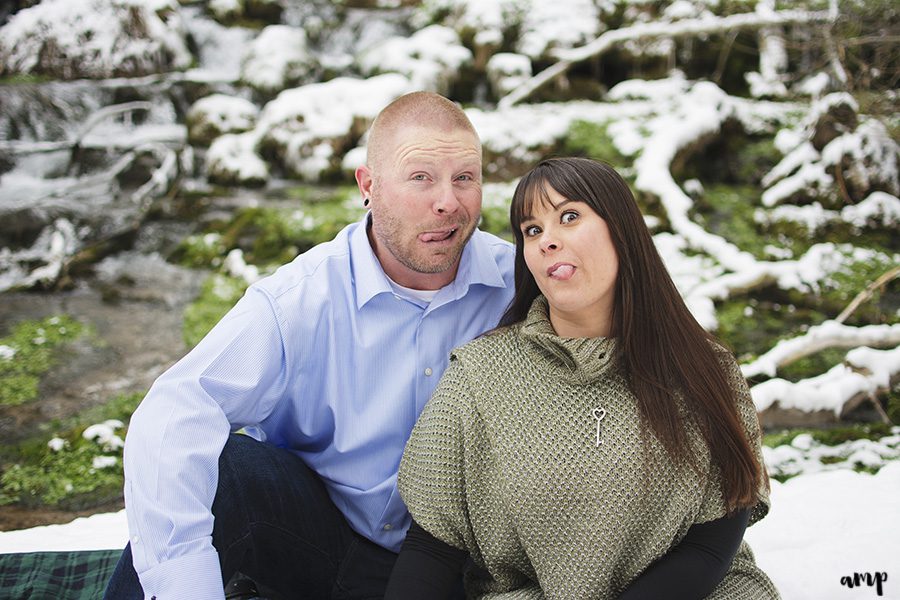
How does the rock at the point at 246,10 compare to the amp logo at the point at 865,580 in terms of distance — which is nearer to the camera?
the amp logo at the point at 865,580

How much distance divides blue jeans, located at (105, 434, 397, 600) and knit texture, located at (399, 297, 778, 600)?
0.42m

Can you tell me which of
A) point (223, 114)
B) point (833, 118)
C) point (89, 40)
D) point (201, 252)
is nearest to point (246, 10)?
point (89, 40)

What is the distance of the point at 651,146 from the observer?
748 cm

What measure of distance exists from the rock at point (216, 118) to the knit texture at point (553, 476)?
29.8 feet

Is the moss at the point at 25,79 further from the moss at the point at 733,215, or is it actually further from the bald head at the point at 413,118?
the bald head at the point at 413,118

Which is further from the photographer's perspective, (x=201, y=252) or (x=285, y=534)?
(x=201, y=252)

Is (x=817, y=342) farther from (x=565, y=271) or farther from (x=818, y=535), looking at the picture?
(x=565, y=271)

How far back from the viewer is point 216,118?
10.0m

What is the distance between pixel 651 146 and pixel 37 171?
7.45m

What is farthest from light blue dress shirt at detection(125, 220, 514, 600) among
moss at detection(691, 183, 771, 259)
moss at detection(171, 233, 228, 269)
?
moss at detection(171, 233, 228, 269)

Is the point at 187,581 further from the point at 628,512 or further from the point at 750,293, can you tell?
the point at 750,293

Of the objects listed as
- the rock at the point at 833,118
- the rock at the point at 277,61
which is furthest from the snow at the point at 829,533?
the rock at the point at 277,61

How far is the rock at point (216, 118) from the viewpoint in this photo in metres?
9.96

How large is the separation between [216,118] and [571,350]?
9.40 meters
